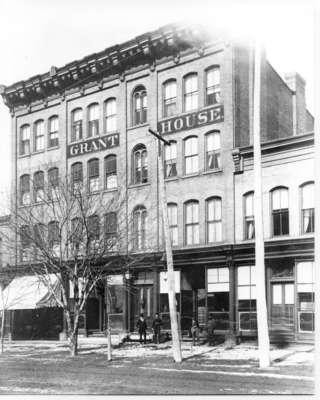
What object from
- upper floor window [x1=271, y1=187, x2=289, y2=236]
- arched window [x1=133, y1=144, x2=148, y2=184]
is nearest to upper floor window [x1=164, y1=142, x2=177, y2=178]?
arched window [x1=133, y1=144, x2=148, y2=184]

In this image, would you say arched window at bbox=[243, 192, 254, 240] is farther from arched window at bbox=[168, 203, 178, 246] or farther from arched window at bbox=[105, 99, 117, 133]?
arched window at bbox=[105, 99, 117, 133]

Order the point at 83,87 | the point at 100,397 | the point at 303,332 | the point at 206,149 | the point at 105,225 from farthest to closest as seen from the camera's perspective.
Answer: the point at 83,87 < the point at 206,149 < the point at 105,225 < the point at 303,332 < the point at 100,397

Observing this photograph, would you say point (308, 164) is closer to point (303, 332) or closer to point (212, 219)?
point (212, 219)

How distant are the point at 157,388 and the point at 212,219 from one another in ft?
43.6

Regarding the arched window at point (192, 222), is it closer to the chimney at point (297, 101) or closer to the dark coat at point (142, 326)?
the dark coat at point (142, 326)

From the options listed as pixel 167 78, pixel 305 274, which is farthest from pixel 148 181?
pixel 305 274

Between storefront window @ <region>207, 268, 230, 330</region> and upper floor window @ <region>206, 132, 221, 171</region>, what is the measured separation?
17.0ft

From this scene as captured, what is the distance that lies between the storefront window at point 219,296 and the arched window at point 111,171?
806 centimetres

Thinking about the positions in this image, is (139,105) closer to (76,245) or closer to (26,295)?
(76,245)

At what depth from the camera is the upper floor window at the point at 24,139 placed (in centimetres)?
3581

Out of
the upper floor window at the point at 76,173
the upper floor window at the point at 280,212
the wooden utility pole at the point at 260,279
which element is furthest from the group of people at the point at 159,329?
the upper floor window at the point at 76,173

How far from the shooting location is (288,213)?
24328mm

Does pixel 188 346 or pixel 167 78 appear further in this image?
pixel 167 78

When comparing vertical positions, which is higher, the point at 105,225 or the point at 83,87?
the point at 83,87
